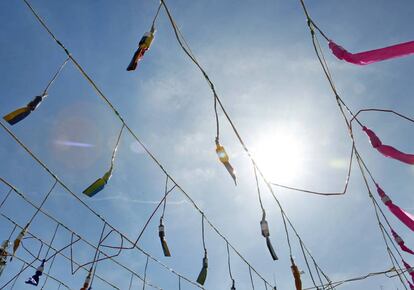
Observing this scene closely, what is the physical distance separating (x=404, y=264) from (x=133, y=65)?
316 inches

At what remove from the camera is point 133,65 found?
3.30 meters

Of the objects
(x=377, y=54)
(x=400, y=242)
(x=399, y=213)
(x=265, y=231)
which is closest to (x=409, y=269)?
(x=400, y=242)

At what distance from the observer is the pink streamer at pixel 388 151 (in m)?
3.92

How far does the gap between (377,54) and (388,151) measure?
133 cm

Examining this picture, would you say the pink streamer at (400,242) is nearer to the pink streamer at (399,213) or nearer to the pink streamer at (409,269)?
the pink streamer at (409,269)

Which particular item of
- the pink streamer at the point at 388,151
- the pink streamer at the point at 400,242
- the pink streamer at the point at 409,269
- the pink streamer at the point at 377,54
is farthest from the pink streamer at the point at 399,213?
the pink streamer at the point at 409,269

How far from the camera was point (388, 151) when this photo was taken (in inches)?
159

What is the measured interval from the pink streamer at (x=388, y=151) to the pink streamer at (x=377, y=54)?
1266mm

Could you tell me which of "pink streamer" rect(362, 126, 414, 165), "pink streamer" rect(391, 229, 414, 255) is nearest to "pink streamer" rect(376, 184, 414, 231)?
"pink streamer" rect(362, 126, 414, 165)

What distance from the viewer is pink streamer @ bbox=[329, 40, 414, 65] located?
324cm

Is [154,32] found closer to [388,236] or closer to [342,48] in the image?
Result: [342,48]

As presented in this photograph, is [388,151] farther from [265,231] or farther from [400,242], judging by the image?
[400,242]

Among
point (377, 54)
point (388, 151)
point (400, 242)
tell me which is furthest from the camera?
A: point (400, 242)

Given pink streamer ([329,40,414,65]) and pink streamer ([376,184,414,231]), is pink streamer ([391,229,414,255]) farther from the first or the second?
pink streamer ([329,40,414,65])
